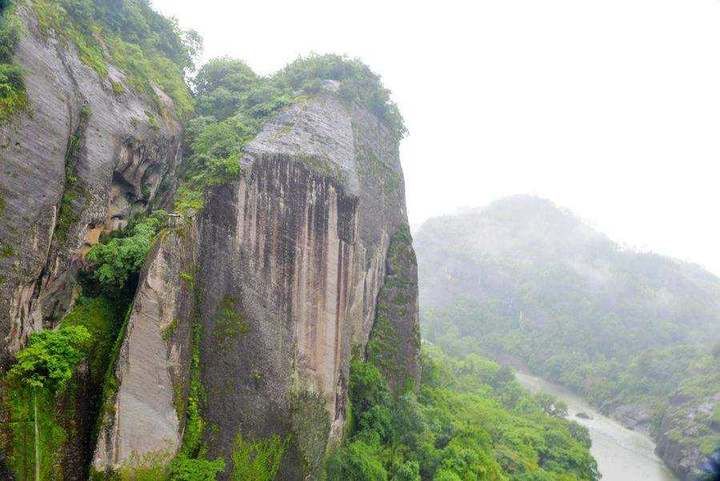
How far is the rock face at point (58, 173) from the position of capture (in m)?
8.34

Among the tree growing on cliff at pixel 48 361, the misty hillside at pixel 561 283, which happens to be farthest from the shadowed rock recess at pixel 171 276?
the misty hillside at pixel 561 283

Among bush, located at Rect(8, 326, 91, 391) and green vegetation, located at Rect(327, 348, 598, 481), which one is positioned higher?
bush, located at Rect(8, 326, 91, 391)

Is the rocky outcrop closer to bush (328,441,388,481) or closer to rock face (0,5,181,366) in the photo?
bush (328,441,388,481)

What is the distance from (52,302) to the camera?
959 cm

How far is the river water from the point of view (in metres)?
31.0

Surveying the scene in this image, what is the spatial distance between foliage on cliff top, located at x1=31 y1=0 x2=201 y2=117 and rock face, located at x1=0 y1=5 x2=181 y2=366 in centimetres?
59

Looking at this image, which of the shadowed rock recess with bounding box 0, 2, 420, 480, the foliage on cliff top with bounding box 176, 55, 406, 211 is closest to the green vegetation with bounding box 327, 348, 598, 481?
the shadowed rock recess with bounding box 0, 2, 420, 480

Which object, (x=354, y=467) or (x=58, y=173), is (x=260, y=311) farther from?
(x=354, y=467)

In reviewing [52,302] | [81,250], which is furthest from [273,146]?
[52,302]

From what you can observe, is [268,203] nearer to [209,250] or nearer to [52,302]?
[209,250]

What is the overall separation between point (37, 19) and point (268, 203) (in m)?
6.34

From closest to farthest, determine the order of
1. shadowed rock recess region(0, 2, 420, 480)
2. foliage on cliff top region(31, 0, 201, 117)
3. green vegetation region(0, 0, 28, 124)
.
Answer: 1. green vegetation region(0, 0, 28, 124)
2. shadowed rock recess region(0, 2, 420, 480)
3. foliage on cliff top region(31, 0, 201, 117)

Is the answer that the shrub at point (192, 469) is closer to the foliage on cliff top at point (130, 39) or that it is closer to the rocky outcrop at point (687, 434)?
the foliage on cliff top at point (130, 39)

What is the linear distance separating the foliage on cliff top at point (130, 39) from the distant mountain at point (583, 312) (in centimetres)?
3863
